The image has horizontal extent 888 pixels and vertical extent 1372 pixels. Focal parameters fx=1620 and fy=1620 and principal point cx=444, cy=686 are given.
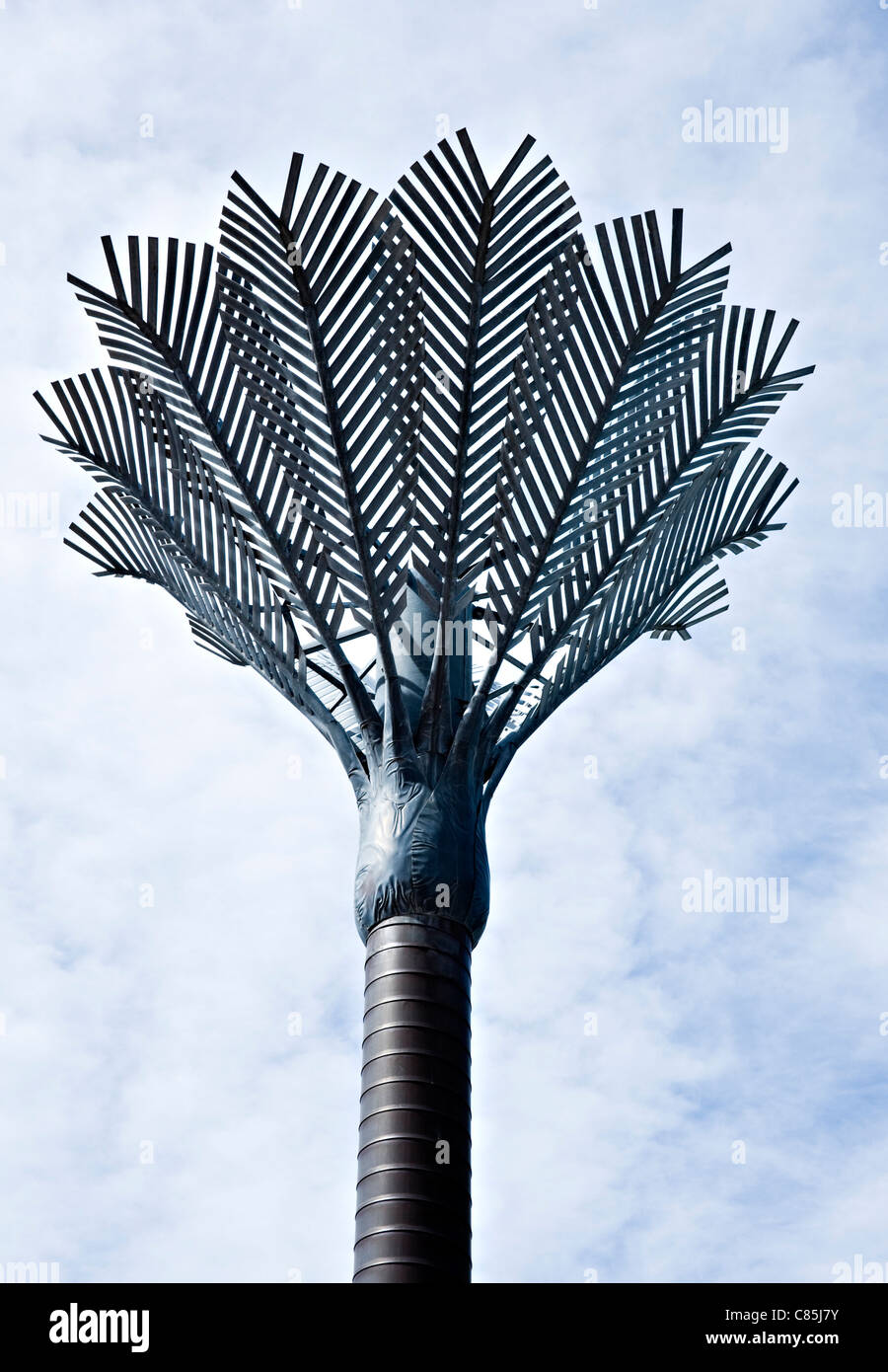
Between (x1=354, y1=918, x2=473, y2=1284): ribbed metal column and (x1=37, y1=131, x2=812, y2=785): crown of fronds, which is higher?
(x1=37, y1=131, x2=812, y2=785): crown of fronds

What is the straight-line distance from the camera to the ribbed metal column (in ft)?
24.1

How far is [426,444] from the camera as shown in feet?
29.0

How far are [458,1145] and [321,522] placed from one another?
334 cm

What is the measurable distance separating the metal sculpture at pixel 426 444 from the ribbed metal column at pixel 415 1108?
3 cm

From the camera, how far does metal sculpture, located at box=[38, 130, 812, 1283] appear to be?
8539 mm

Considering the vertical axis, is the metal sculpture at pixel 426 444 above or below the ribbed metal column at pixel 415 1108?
above

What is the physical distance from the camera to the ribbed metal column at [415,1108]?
7.36 metres

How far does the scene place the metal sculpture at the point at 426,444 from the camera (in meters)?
8.54

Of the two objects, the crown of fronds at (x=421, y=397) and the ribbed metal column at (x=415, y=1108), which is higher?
the crown of fronds at (x=421, y=397)

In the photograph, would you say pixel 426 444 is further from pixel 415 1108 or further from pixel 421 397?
pixel 415 1108

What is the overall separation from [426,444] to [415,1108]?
11.5ft

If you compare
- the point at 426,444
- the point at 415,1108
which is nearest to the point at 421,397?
the point at 426,444

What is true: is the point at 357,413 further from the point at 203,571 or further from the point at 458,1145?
the point at 458,1145

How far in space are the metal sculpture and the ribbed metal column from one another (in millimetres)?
28
